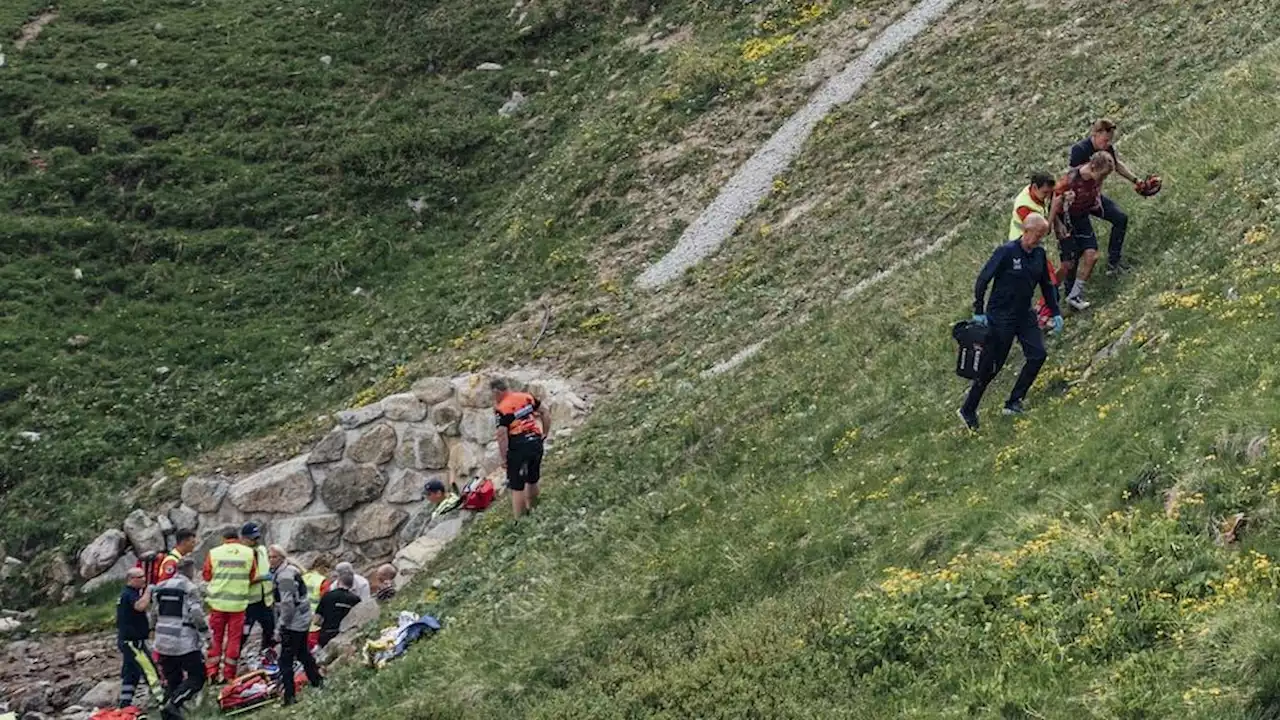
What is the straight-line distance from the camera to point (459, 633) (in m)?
15.4

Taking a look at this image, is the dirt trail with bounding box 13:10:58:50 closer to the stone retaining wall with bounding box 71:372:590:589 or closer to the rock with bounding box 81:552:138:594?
the stone retaining wall with bounding box 71:372:590:589

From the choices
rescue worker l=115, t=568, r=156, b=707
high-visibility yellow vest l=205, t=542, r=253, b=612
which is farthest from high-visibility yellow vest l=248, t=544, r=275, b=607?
rescue worker l=115, t=568, r=156, b=707

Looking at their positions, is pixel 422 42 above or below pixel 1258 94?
above

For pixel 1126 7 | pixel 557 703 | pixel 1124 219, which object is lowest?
pixel 1126 7

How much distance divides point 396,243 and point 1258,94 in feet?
70.9

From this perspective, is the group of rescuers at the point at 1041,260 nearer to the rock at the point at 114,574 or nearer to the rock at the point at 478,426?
the rock at the point at 478,426

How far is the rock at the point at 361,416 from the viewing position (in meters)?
24.8

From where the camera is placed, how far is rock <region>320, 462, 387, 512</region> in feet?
79.2

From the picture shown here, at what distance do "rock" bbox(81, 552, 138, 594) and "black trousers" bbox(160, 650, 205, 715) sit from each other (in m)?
6.99

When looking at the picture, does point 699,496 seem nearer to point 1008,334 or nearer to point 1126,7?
point 1008,334

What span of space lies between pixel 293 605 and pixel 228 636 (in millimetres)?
1897

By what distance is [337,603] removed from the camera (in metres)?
18.2

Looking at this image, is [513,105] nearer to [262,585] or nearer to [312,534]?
[312,534]

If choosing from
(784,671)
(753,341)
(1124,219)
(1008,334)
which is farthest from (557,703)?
(753,341)
